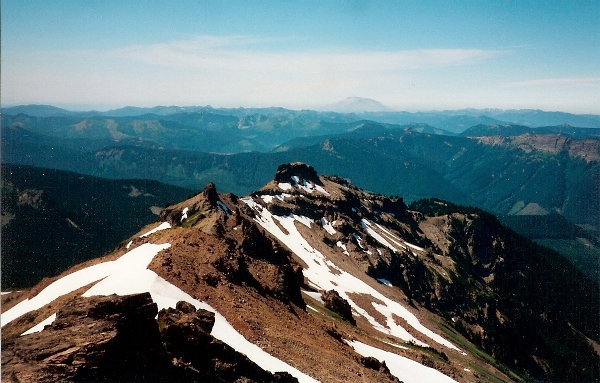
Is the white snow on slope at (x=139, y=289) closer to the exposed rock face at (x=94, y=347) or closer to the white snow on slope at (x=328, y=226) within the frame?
the exposed rock face at (x=94, y=347)

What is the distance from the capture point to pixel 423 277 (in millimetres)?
165250

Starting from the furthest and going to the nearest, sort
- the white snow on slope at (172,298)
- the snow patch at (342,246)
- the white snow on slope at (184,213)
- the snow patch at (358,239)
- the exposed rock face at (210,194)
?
the snow patch at (358,239) < the snow patch at (342,246) < the exposed rock face at (210,194) < the white snow on slope at (184,213) < the white snow on slope at (172,298)

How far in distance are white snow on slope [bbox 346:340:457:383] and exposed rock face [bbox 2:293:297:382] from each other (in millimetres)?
31440

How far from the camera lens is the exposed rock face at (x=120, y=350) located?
1989cm

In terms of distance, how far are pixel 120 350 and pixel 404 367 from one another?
4640cm

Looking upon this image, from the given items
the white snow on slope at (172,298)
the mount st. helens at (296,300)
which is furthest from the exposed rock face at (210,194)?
the white snow on slope at (172,298)

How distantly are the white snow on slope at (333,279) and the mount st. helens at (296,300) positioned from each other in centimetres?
59

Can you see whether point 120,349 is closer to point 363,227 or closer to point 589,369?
point 363,227

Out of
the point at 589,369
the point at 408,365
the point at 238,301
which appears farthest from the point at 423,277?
the point at 238,301

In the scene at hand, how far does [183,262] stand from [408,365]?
121ft

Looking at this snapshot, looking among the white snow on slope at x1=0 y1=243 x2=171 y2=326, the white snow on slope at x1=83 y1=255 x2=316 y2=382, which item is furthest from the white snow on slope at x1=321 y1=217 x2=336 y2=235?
the white snow on slope at x1=83 y1=255 x2=316 y2=382

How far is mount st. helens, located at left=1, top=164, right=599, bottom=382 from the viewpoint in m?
34.8

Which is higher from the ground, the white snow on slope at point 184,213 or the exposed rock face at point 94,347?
the exposed rock face at point 94,347

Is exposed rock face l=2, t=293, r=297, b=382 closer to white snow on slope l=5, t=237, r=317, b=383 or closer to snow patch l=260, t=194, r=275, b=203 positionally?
white snow on slope l=5, t=237, r=317, b=383
